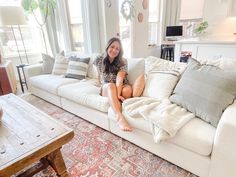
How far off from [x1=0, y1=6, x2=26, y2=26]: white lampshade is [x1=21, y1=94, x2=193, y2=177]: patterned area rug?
2.61m

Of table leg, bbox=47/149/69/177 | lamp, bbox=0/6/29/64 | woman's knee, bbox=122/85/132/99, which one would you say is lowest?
table leg, bbox=47/149/69/177

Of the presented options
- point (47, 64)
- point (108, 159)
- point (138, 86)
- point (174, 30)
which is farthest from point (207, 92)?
point (174, 30)

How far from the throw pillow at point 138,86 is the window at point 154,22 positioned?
14.2 ft

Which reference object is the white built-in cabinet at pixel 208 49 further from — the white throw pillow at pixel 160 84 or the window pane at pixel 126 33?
the window pane at pixel 126 33

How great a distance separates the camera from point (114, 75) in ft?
7.12

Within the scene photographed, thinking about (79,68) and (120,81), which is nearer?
(120,81)

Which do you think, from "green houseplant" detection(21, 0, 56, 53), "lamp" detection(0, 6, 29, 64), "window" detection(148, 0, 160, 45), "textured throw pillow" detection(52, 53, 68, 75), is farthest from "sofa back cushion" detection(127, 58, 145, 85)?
"window" detection(148, 0, 160, 45)

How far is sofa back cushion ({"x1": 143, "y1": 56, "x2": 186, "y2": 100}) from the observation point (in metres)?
1.80

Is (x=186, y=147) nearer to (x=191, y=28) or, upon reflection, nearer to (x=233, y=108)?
(x=233, y=108)

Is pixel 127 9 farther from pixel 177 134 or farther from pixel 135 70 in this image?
pixel 177 134

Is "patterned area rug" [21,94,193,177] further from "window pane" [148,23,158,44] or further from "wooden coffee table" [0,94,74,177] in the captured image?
"window pane" [148,23,158,44]

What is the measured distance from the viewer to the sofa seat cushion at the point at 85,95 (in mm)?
1952

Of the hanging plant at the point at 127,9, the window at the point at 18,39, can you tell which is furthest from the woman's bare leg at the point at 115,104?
the hanging plant at the point at 127,9

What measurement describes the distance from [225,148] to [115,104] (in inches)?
39.3
